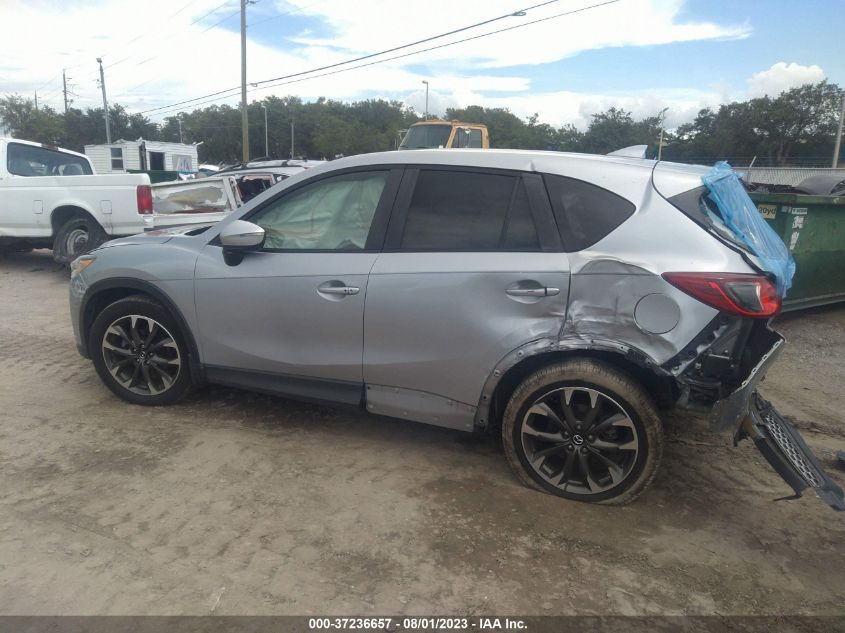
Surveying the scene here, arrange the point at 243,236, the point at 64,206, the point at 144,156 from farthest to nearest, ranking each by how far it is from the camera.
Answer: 1. the point at 144,156
2. the point at 64,206
3. the point at 243,236

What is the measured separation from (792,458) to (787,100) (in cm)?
5724

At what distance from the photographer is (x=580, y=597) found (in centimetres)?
255

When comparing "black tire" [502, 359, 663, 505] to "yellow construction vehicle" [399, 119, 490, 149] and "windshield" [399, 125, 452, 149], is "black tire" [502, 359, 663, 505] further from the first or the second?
"windshield" [399, 125, 452, 149]

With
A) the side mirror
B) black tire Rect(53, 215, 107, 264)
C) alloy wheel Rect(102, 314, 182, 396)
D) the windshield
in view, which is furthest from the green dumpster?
the windshield

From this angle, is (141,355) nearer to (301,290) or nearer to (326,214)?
(301,290)

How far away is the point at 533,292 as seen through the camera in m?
3.09

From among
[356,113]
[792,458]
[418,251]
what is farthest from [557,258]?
[356,113]

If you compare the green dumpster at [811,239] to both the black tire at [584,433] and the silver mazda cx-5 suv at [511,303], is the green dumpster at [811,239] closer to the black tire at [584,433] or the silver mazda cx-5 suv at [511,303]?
the silver mazda cx-5 suv at [511,303]

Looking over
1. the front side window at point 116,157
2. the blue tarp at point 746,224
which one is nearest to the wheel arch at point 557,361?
the blue tarp at point 746,224

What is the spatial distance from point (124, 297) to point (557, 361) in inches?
117

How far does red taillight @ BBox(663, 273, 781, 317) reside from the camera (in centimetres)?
281

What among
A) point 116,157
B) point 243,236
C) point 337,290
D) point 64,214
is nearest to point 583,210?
point 337,290

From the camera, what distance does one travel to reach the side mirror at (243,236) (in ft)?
11.9

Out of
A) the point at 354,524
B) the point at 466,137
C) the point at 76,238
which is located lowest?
the point at 354,524
